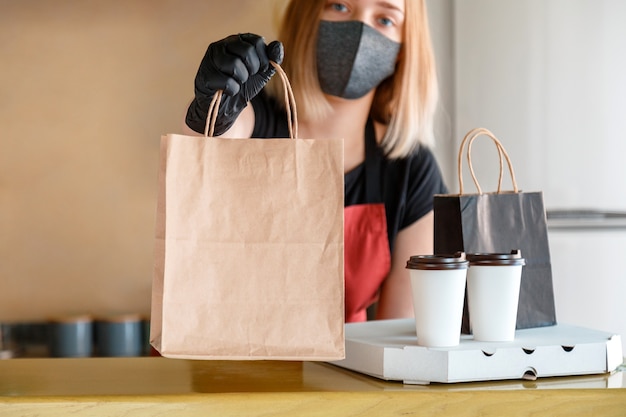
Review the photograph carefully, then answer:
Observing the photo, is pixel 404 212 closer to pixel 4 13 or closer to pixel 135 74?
pixel 135 74

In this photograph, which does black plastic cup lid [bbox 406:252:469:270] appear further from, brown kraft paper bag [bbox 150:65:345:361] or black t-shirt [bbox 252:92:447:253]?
black t-shirt [bbox 252:92:447:253]

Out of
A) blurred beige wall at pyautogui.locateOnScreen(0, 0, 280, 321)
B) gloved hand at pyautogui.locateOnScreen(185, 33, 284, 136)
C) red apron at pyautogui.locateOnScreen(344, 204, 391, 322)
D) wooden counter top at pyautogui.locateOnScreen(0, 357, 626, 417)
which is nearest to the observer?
wooden counter top at pyautogui.locateOnScreen(0, 357, 626, 417)

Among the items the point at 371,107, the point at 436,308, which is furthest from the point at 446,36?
the point at 436,308

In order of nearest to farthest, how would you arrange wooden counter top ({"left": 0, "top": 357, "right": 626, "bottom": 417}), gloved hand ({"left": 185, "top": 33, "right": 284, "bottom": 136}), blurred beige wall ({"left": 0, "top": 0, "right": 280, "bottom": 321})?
1. wooden counter top ({"left": 0, "top": 357, "right": 626, "bottom": 417})
2. gloved hand ({"left": 185, "top": 33, "right": 284, "bottom": 136})
3. blurred beige wall ({"left": 0, "top": 0, "right": 280, "bottom": 321})

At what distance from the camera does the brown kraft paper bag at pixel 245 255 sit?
76 cm

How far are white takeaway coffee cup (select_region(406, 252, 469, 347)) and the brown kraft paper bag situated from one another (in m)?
0.11

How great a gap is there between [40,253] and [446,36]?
4.83 feet

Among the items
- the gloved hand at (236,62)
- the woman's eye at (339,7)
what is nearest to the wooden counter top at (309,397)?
the gloved hand at (236,62)

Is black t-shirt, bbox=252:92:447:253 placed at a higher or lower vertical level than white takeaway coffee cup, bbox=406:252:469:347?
higher

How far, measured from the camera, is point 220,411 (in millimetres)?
749

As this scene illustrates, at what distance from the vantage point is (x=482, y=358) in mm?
831

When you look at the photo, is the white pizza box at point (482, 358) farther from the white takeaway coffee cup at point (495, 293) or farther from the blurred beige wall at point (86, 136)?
the blurred beige wall at point (86, 136)

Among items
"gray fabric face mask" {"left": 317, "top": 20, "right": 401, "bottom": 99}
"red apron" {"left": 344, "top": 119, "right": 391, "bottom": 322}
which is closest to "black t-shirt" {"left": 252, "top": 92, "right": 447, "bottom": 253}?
"red apron" {"left": 344, "top": 119, "right": 391, "bottom": 322}

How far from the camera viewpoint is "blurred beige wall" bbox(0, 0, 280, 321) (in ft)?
8.40
